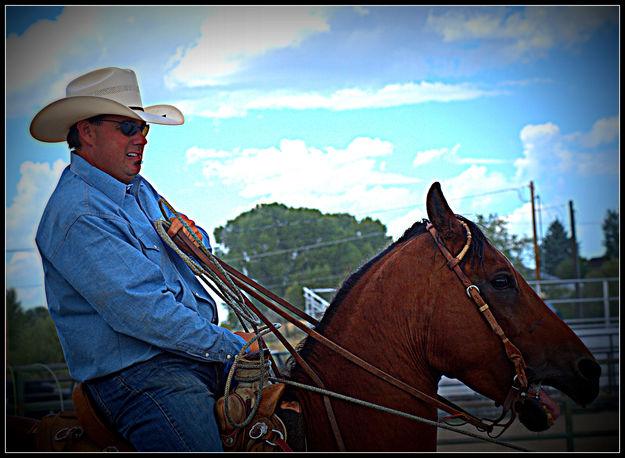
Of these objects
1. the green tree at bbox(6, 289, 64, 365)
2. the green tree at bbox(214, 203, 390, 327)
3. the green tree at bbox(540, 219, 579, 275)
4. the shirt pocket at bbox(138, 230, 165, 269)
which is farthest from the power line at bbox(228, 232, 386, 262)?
the green tree at bbox(540, 219, 579, 275)

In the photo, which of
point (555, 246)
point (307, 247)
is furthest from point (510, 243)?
point (555, 246)

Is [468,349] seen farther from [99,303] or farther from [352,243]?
[352,243]

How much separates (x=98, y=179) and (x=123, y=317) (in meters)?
0.74

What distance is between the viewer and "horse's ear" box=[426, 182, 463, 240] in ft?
8.08

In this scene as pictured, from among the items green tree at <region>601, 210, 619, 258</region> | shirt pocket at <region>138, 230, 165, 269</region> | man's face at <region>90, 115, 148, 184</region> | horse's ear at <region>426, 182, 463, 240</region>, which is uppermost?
green tree at <region>601, 210, 619, 258</region>

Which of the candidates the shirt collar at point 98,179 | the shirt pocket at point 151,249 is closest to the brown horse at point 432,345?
the shirt pocket at point 151,249

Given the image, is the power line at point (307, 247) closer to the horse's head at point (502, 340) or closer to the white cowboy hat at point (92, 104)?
the white cowboy hat at point (92, 104)

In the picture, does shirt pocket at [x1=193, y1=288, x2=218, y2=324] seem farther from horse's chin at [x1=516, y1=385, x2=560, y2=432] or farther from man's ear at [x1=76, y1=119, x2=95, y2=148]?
horse's chin at [x1=516, y1=385, x2=560, y2=432]

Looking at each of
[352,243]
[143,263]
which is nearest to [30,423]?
[143,263]

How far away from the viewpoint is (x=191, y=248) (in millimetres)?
2520

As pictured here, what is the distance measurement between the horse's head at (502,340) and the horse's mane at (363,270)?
5cm

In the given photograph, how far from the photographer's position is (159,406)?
2.16 metres

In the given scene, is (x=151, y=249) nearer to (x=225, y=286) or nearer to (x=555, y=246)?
(x=225, y=286)

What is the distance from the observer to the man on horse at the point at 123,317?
2.17 m
